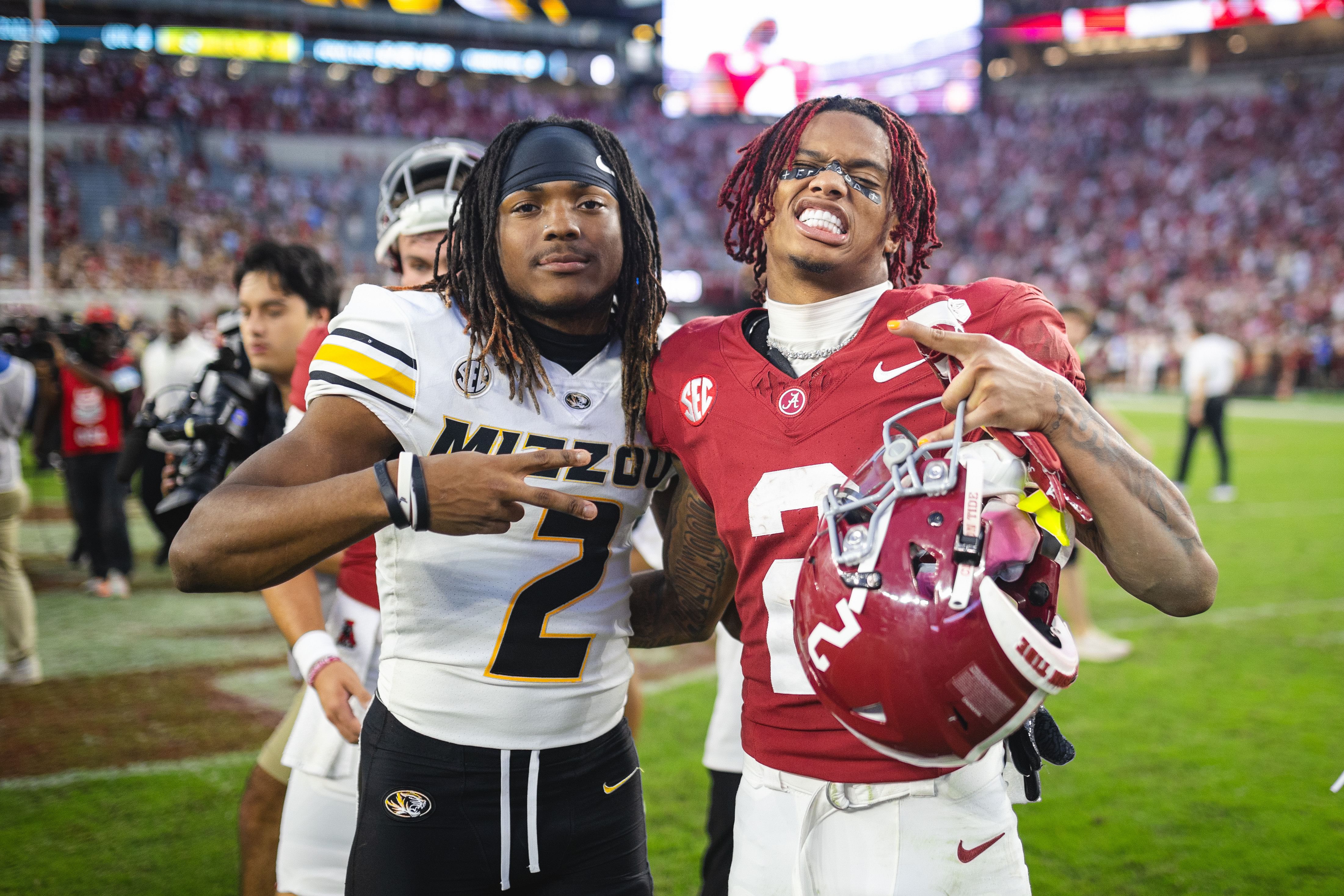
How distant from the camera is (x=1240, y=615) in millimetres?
7156

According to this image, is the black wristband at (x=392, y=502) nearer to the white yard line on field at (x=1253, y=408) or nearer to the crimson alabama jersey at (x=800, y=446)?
the crimson alabama jersey at (x=800, y=446)

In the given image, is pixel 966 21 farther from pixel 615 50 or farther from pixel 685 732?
A: pixel 685 732

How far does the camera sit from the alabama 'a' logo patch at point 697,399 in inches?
80.3

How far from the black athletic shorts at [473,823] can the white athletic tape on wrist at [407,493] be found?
62 centimetres

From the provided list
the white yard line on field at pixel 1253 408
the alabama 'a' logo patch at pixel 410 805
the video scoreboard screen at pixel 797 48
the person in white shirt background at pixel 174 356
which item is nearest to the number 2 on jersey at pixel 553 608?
the alabama 'a' logo patch at pixel 410 805

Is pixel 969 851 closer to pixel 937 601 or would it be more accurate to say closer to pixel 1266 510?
pixel 937 601

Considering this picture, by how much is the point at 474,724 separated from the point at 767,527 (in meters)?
0.67

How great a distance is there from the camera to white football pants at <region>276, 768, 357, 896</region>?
102 inches

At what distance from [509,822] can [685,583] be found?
0.62 m

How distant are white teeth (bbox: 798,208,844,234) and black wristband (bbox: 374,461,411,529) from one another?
0.96 m

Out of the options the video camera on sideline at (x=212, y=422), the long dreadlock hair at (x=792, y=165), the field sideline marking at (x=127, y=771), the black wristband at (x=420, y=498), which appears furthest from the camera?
the field sideline marking at (x=127, y=771)

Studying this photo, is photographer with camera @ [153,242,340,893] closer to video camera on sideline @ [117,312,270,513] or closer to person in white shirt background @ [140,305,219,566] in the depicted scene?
video camera on sideline @ [117,312,270,513]

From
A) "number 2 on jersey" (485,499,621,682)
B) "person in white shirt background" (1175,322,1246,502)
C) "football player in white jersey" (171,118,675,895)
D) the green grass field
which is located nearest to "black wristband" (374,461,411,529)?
"football player in white jersey" (171,118,675,895)

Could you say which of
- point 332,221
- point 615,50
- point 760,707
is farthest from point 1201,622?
point 615,50
